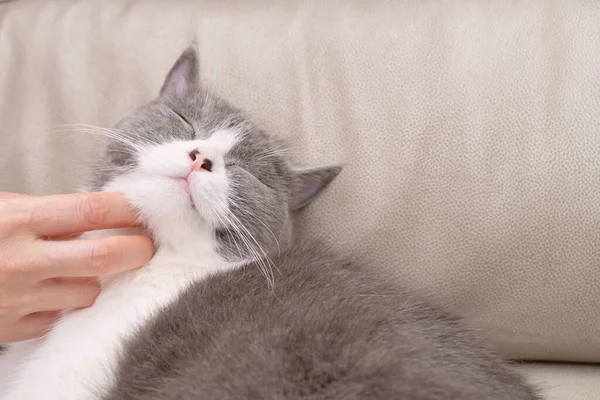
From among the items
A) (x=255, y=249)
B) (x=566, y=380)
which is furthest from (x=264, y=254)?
(x=566, y=380)

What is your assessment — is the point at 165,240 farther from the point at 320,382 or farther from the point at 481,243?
the point at 481,243

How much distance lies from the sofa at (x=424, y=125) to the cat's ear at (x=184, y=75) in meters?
0.10

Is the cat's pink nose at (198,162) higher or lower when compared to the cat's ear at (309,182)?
higher

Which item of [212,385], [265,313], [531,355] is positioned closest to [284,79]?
[265,313]

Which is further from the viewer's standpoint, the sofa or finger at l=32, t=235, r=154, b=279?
the sofa

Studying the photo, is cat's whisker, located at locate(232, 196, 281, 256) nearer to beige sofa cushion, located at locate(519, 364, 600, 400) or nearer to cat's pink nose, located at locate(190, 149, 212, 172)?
cat's pink nose, located at locate(190, 149, 212, 172)

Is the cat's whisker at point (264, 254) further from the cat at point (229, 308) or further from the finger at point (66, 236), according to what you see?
the finger at point (66, 236)

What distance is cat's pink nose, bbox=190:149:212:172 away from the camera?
1019mm

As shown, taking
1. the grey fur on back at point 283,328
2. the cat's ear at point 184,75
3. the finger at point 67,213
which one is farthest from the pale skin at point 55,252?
the cat's ear at point 184,75

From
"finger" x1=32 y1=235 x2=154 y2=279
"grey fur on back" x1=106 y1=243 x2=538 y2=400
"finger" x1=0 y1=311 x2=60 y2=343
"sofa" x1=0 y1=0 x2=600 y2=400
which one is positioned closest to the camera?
"grey fur on back" x1=106 y1=243 x2=538 y2=400

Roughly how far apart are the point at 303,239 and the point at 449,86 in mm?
457

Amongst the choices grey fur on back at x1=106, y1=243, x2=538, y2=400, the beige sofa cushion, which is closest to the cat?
grey fur on back at x1=106, y1=243, x2=538, y2=400

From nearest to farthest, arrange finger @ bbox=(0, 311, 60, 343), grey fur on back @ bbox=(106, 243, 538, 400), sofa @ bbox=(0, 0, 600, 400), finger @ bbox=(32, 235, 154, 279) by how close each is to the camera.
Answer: grey fur on back @ bbox=(106, 243, 538, 400) → finger @ bbox=(32, 235, 154, 279) → finger @ bbox=(0, 311, 60, 343) → sofa @ bbox=(0, 0, 600, 400)

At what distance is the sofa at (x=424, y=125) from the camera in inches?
47.3
